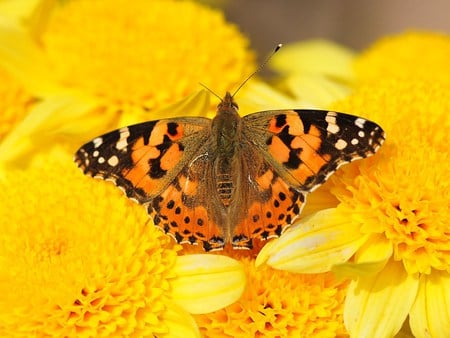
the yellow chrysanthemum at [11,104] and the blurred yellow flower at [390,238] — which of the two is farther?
the yellow chrysanthemum at [11,104]

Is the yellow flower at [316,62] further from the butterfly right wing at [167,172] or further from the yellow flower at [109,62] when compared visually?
the butterfly right wing at [167,172]

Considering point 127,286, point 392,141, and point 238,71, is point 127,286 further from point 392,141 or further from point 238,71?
point 238,71

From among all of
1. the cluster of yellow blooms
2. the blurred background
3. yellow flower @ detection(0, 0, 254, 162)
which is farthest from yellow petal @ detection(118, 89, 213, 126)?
the blurred background

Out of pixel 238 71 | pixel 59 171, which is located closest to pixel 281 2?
pixel 238 71

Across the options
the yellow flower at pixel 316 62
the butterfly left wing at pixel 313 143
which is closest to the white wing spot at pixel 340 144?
the butterfly left wing at pixel 313 143

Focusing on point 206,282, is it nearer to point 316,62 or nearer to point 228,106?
point 228,106
